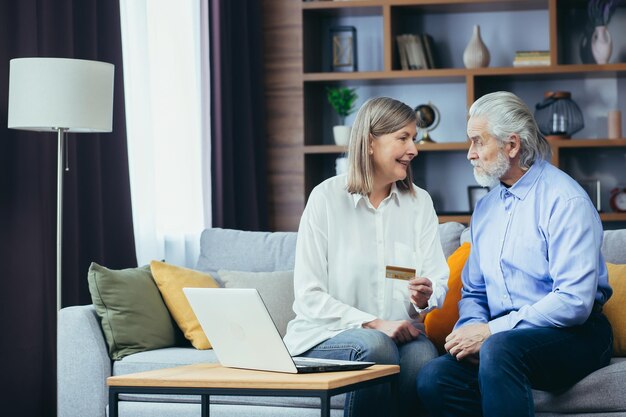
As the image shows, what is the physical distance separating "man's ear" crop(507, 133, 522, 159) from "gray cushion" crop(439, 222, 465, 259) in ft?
2.59

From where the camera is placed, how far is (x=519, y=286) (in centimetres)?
267

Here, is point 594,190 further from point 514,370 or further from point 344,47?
point 514,370

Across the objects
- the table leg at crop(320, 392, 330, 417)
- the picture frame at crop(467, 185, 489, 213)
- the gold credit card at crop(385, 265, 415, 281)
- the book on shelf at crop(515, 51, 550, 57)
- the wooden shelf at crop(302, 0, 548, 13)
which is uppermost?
the wooden shelf at crop(302, 0, 548, 13)

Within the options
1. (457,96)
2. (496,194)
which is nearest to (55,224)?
(496,194)

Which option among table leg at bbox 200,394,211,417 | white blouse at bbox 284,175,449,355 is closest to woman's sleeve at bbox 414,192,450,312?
white blouse at bbox 284,175,449,355

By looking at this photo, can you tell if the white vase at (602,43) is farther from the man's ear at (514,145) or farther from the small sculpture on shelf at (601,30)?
the man's ear at (514,145)

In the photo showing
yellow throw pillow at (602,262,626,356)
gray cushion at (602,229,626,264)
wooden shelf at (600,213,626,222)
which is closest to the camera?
yellow throw pillow at (602,262,626,356)

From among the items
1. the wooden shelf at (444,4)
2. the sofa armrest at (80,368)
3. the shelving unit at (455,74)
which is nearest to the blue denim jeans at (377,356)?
the sofa armrest at (80,368)

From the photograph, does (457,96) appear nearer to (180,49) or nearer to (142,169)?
(180,49)

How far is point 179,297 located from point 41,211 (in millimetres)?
621

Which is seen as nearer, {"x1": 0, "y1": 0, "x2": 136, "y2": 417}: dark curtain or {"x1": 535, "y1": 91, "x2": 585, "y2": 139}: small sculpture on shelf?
{"x1": 0, "y1": 0, "x2": 136, "y2": 417}: dark curtain

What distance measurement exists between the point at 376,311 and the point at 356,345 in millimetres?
294

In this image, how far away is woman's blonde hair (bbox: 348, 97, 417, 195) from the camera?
2916 mm

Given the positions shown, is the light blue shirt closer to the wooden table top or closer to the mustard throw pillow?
the mustard throw pillow
